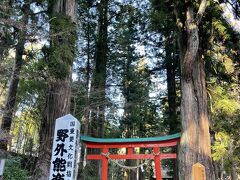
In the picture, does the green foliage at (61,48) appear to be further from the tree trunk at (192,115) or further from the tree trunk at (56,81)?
the tree trunk at (192,115)

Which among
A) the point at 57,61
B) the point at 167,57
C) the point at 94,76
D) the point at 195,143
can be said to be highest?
the point at 167,57

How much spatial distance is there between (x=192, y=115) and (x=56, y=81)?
114 inches

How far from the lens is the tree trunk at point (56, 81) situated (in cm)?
450

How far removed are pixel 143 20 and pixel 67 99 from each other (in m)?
7.50

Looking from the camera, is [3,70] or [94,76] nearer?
[3,70]

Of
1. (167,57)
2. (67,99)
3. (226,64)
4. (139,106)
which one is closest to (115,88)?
(139,106)

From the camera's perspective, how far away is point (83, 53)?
11.6 m

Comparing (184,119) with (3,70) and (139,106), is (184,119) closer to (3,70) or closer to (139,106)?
(3,70)

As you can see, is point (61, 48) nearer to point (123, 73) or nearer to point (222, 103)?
point (222, 103)

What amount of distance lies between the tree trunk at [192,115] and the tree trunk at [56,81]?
2447 millimetres

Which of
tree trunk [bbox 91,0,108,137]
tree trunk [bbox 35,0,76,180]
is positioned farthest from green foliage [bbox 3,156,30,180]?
tree trunk [bbox 91,0,108,137]

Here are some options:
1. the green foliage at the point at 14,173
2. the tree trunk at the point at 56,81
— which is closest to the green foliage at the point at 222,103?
the tree trunk at the point at 56,81

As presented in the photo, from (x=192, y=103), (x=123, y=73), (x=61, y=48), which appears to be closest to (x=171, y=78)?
(x=123, y=73)

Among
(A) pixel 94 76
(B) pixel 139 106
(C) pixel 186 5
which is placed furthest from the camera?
(B) pixel 139 106
